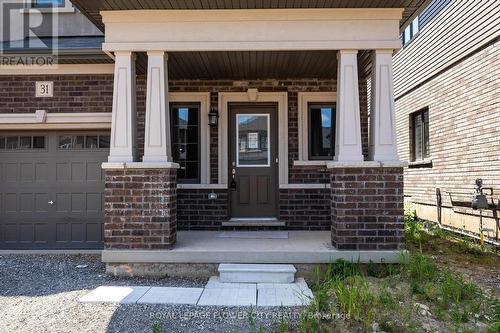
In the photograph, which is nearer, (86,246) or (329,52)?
(329,52)

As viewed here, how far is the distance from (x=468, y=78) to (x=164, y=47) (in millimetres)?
5618

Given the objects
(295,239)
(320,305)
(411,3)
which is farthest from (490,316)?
(411,3)

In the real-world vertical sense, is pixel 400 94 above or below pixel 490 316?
above

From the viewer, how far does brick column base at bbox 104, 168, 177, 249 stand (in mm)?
5145

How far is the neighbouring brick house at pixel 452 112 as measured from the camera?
6.96m

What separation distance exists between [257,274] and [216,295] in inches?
26.5

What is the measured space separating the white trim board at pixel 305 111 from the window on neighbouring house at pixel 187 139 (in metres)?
1.71

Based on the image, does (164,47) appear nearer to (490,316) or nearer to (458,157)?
(490,316)

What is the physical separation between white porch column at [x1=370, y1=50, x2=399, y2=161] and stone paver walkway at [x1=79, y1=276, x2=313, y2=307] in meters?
1.84

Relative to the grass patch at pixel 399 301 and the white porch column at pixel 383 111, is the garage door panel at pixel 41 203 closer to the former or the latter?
the grass patch at pixel 399 301

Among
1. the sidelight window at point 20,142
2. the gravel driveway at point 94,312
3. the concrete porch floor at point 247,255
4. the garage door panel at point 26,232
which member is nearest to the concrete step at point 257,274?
the concrete porch floor at point 247,255

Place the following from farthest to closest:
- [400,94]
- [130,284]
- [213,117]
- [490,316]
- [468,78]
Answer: [400,94], [468,78], [213,117], [130,284], [490,316]

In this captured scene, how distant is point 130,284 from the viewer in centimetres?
487

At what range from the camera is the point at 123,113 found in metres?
5.19
